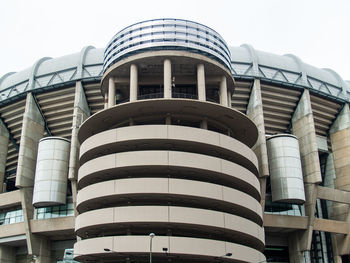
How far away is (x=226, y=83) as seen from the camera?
178 ft

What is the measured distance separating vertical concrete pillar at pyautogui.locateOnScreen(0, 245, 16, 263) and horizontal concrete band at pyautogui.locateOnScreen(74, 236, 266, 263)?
20.9 metres

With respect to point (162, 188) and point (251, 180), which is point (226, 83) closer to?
point (251, 180)

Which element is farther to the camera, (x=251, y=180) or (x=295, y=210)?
(x=295, y=210)

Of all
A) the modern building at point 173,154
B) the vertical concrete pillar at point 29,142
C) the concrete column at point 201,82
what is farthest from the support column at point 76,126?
the concrete column at point 201,82

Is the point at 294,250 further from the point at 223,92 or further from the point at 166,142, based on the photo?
the point at 166,142

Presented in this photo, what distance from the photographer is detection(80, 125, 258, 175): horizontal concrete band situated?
148ft

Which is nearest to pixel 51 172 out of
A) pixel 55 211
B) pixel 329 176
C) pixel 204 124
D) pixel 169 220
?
pixel 55 211

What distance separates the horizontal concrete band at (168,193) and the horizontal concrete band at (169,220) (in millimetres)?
1396

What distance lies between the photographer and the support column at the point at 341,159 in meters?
59.6

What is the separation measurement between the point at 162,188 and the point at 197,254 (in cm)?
725

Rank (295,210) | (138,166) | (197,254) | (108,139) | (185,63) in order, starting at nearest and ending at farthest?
(197,254), (138,166), (108,139), (185,63), (295,210)

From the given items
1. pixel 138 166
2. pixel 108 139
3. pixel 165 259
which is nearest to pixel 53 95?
pixel 108 139

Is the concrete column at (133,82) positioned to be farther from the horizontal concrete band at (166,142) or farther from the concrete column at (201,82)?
the concrete column at (201,82)

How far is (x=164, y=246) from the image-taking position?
40.2 m
